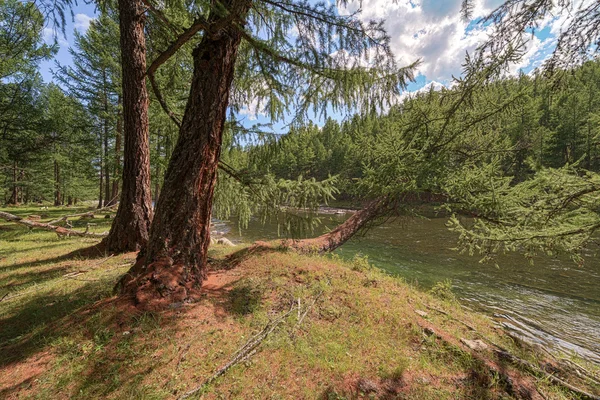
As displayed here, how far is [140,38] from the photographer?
589 cm

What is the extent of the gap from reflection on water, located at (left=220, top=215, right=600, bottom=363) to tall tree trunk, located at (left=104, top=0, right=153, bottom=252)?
17.9ft

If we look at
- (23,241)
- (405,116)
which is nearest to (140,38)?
(405,116)

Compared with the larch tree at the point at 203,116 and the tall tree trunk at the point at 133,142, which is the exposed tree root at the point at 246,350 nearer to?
the larch tree at the point at 203,116

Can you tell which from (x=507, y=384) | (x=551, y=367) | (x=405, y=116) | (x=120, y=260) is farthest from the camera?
(x=405, y=116)

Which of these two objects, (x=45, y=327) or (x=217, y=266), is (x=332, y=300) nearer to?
(x=217, y=266)

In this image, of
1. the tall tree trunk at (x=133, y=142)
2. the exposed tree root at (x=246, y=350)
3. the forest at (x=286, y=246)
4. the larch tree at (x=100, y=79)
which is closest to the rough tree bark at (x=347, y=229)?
the forest at (x=286, y=246)

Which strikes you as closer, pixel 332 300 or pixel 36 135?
pixel 332 300

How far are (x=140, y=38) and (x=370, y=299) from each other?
7.60 meters

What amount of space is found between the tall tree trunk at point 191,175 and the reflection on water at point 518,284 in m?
5.25

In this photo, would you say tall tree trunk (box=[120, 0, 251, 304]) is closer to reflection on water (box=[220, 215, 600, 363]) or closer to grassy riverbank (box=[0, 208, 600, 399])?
grassy riverbank (box=[0, 208, 600, 399])

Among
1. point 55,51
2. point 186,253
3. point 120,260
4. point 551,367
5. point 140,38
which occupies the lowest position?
point 551,367

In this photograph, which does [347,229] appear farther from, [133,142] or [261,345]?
[133,142]

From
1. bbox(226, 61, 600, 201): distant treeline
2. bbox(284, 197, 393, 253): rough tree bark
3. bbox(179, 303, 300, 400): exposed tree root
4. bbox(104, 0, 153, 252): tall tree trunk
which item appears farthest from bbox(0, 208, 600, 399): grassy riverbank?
bbox(226, 61, 600, 201): distant treeline

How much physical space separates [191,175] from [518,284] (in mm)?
11533
